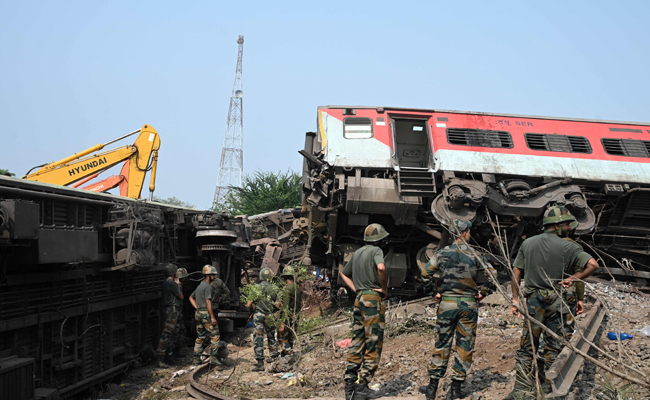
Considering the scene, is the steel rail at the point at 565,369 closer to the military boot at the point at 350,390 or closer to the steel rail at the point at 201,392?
the military boot at the point at 350,390

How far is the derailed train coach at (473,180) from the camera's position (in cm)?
1044

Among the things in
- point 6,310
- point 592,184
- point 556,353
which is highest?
point 592,184

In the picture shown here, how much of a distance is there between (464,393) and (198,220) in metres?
7.84

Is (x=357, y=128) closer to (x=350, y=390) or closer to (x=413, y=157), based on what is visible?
(x=413, y=157)

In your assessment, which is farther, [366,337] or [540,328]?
[366,337]

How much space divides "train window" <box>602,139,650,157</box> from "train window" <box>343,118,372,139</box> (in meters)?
4.74

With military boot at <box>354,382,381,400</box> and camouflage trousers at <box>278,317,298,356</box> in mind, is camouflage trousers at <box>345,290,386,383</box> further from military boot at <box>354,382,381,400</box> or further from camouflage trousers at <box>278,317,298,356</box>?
camouflage trousers at <box>278,317,298,356</box>

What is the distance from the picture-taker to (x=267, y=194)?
36.0 metres

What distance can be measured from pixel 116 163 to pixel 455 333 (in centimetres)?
1135

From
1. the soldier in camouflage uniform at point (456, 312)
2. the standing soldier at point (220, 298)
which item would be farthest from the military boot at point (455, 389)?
the standing soldier at point (220, 298)

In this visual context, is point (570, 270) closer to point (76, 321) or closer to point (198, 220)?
point (76, 321)

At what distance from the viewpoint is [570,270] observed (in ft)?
17.2

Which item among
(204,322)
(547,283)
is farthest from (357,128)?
(547,283)

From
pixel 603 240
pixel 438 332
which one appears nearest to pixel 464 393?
pixel 438 332
